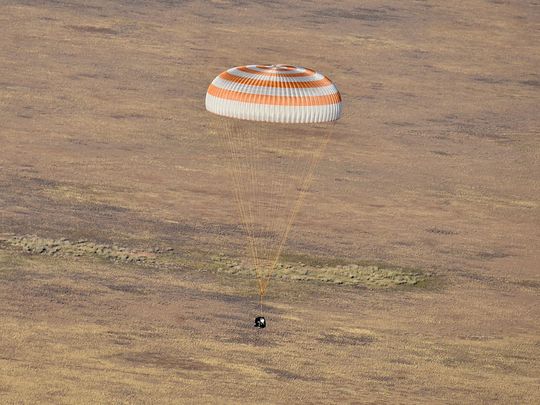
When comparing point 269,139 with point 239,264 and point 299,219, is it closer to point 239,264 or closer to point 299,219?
point 299,219

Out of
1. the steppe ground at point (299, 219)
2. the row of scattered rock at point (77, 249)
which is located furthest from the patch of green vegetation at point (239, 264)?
the steppe ground at point (299, 219)

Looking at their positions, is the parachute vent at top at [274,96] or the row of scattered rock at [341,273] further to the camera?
the row of scattered rock at [341,273]

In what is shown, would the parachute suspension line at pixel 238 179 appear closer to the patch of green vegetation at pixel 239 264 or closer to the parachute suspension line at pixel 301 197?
the parachute suspension line at pixel 301 197

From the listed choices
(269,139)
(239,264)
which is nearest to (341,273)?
(239,264)

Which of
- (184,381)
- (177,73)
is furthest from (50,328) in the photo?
(177,73)

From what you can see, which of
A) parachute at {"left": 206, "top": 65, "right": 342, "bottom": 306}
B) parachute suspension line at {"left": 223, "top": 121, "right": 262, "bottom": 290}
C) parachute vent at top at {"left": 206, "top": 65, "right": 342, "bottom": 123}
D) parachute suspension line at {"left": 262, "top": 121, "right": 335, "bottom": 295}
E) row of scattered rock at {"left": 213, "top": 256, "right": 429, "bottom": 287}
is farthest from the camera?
parachute suspension line at {"left": 223, "top": 121, "right": 262, "bottom": 290}

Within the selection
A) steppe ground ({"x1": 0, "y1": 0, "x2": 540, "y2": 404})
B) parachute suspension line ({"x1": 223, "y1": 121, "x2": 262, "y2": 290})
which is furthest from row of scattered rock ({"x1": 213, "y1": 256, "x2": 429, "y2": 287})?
parachute suspension line ({"x1": 223, "y1": 121, "x2": 262, "y2": 290})

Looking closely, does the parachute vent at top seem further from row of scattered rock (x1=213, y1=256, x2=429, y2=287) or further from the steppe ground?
row of scattered rock (x1=213, y1=256, x2=429, y2=287)
